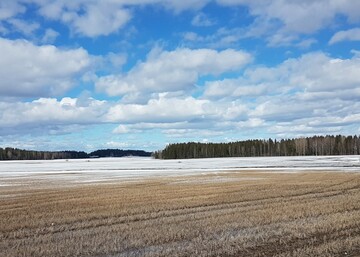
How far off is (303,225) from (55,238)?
29.1ft

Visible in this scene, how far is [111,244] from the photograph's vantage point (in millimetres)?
13836

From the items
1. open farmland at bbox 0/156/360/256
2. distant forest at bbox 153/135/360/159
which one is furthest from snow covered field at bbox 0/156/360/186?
distant forest at bbox 153/135/360/159

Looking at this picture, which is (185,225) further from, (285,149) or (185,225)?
(285,149)

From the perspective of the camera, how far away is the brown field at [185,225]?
12898 mm

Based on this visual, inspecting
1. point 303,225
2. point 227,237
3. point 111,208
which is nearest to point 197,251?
point 227,237

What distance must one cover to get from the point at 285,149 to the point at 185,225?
175 metres

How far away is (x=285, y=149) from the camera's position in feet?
612

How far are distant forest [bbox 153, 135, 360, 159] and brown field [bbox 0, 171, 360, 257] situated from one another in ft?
511

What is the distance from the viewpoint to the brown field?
12.9 meters

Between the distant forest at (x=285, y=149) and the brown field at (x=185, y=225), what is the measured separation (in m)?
156

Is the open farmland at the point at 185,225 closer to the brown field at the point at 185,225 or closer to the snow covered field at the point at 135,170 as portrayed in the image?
the brown field at the point at 185,225

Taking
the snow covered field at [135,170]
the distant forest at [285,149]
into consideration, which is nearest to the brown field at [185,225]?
the snow covered field at [135,170]

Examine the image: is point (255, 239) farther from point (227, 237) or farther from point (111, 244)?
point (111, 244)

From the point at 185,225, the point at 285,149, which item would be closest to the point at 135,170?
the point at 185,225
